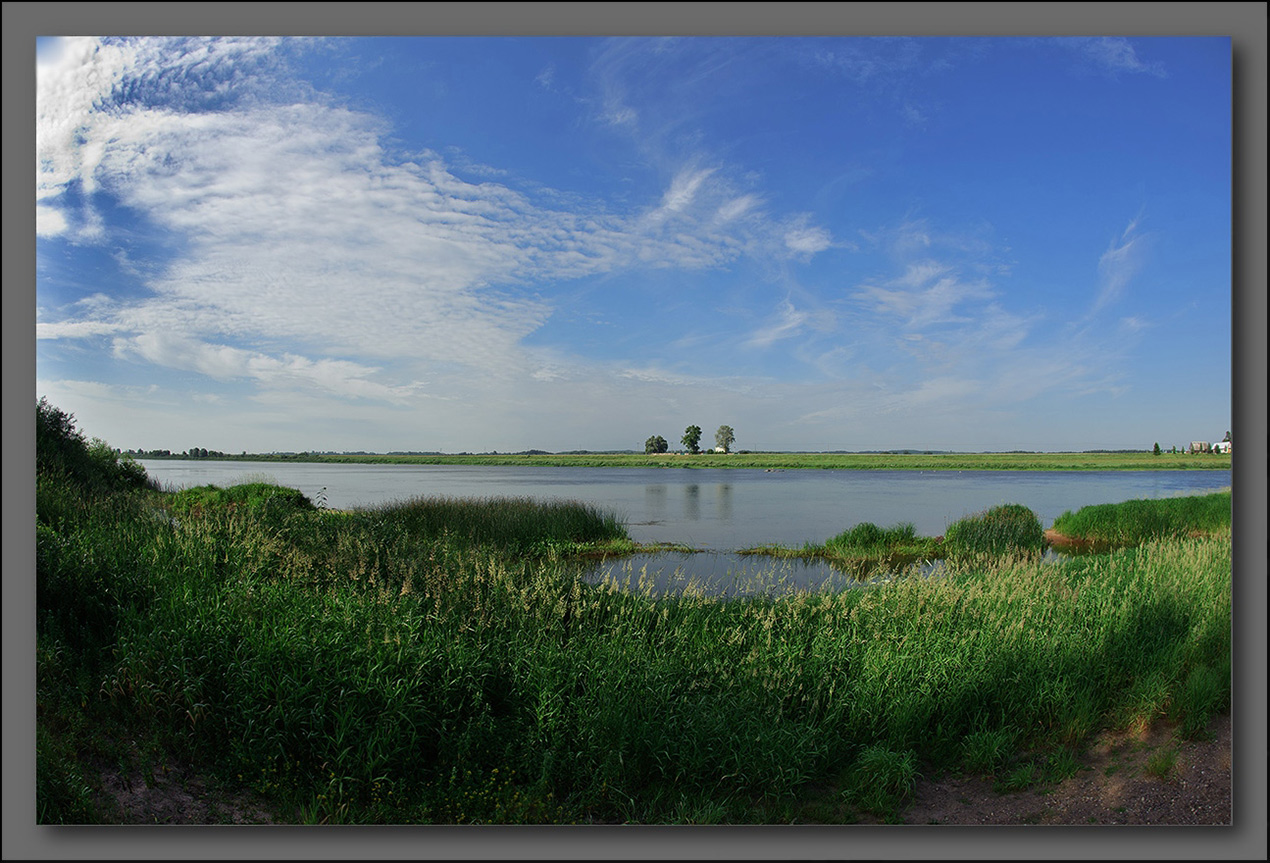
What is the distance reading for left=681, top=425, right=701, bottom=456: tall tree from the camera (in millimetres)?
5680

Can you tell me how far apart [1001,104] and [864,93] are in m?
0.81

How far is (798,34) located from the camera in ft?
11.9

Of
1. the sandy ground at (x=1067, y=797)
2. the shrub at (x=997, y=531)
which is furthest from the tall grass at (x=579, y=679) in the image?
the shrub at (x=997, y=531)

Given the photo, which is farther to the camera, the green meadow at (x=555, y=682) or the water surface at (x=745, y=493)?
the water surface at (x=745, y=493)

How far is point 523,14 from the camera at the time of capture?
3.56 m

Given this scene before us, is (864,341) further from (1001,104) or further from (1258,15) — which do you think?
(1258,15)

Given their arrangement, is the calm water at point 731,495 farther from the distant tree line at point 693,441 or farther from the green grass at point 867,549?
the distant tree line at point 693,441

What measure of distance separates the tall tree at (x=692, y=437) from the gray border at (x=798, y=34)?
2994mm

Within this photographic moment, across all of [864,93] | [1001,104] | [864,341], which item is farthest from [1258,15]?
[864,341]

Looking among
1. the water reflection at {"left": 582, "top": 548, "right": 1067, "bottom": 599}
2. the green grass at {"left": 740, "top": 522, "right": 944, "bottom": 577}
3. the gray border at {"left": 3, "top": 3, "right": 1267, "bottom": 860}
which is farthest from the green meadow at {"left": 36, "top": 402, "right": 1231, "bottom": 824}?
the green grass at {"left": 740, "top": 522, "right": 944, "bottom": 577}

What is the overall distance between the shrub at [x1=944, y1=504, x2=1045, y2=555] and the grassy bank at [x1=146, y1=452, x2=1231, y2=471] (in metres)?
1.92

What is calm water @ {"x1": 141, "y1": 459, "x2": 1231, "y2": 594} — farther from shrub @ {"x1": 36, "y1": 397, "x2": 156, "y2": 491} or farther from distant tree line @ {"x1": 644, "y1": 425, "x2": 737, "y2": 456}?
distant tree line @ {"x1": 644, "y1": 425, "x2": 737, "y2": 456}

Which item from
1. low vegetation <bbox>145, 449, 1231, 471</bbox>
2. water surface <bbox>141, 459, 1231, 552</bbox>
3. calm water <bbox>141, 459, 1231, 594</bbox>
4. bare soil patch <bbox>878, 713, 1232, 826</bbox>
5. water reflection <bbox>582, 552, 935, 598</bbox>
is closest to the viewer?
bare soil patch <bbox>878, 713, 1232, 826</bbox>

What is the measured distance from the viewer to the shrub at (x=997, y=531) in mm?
8023
